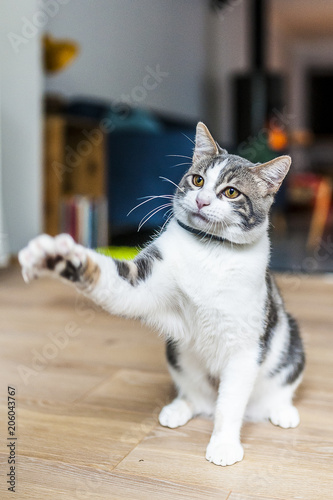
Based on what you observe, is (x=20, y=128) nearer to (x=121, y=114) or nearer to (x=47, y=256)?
(x=121, y=114)

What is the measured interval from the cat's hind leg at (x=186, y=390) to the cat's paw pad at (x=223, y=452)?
155 millimetres

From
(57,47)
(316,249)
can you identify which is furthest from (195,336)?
(316,249)

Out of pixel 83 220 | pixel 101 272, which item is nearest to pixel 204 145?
pixel 101 272

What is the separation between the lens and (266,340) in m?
1.17

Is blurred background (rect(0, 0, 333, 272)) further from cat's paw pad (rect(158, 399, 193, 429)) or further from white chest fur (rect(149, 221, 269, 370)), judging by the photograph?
cat's paw pad (rect(158, 399, 193, 429))

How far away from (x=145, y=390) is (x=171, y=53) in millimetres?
4775

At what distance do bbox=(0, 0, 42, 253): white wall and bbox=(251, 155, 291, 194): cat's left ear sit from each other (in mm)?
2179

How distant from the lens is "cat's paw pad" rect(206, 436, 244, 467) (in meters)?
1.07

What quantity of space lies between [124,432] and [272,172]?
2.04 feet

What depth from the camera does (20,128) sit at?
3.09m

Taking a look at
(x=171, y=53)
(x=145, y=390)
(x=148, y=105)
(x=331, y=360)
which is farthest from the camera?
(x=171, y=53)

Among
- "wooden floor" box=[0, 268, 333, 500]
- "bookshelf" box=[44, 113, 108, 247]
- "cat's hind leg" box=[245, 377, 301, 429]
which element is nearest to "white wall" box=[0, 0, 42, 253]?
"bookshelf" box=[44, 113, 108, 247]

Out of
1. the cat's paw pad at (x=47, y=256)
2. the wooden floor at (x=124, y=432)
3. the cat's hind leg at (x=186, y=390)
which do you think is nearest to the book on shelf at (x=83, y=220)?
the wooden floor at (x=124, y=432)

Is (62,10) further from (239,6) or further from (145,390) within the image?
(239,6)
